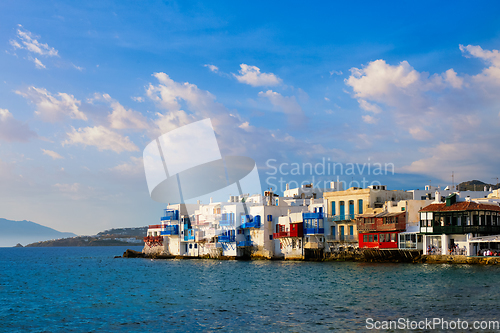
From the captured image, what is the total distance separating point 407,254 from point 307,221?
1617cm

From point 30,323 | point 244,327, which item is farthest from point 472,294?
point 30,323

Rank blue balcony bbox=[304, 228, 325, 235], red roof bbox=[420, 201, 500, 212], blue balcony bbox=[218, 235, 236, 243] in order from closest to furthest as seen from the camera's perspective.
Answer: red roof bbox=[420, 201, 500, 212], blue balcony bbox=[304, 228, 325, 235], blue balcony bbox=[218, 235, 236, 243]

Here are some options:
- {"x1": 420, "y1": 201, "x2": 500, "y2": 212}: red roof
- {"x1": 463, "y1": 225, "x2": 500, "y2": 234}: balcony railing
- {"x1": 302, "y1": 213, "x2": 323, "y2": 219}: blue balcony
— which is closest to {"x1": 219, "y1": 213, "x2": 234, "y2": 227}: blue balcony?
{"x1": 302, "y1": 213, "x2": 323, "y2": 219}: blue balcony

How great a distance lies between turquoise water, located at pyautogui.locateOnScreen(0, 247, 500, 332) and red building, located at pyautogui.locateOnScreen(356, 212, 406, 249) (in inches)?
514

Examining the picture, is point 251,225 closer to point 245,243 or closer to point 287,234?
point 245,243

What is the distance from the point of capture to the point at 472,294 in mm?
31312

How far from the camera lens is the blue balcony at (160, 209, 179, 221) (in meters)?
95.4

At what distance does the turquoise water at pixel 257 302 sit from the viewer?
2531 centimetres

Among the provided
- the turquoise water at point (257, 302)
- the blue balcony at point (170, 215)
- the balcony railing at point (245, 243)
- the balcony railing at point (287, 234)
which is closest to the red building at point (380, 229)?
the balcony railing at point (287, 234)

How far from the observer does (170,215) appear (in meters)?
96.1

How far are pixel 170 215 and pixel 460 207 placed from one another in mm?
54896

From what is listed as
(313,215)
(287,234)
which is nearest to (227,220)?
(287,234)

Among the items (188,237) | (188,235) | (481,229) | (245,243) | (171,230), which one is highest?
(481,229)

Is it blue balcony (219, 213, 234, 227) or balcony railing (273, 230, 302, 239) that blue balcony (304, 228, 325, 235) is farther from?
blue balcony (219, 213, 234, 227)
